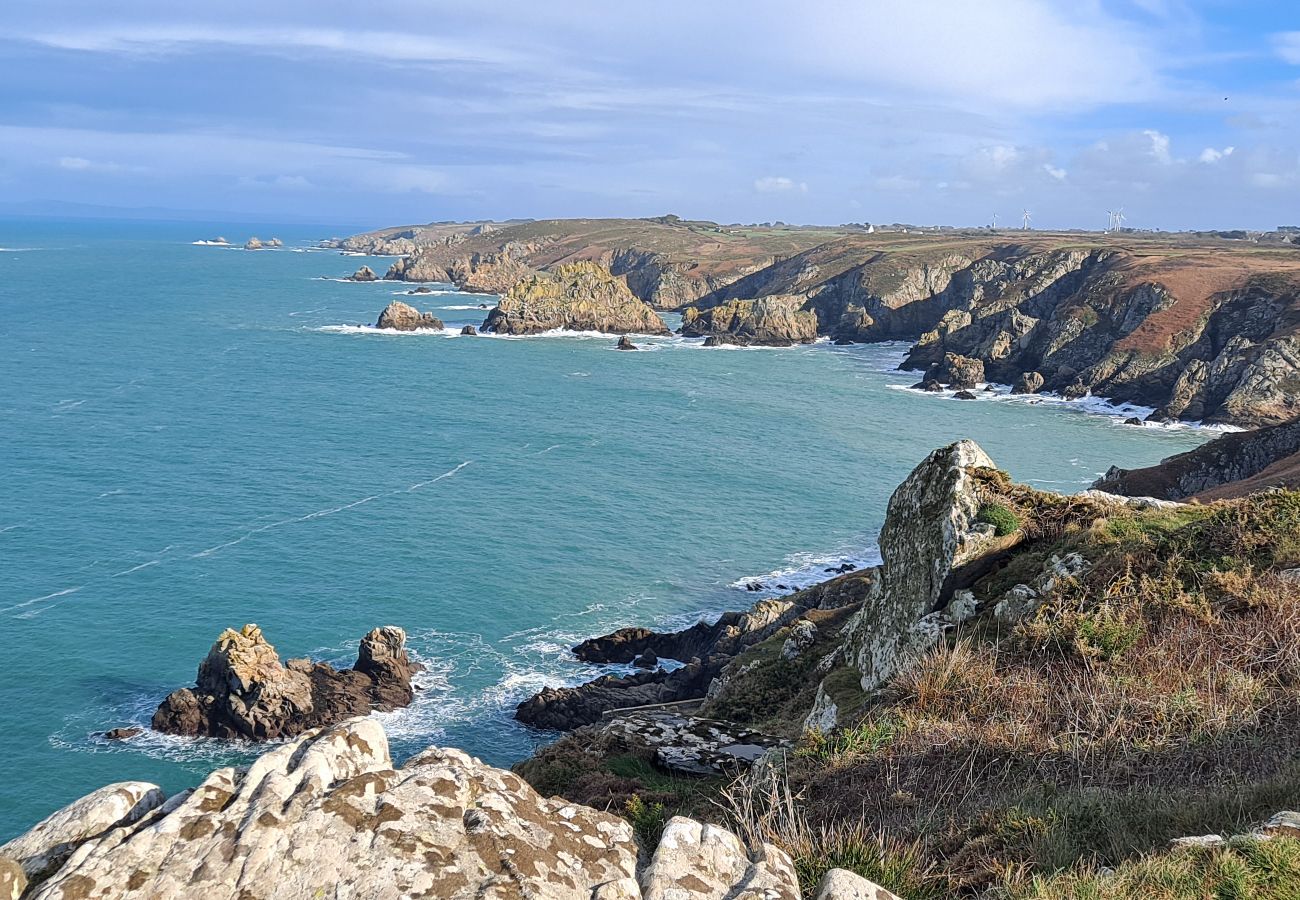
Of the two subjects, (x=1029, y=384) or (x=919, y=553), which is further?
(x=1029, y=384)

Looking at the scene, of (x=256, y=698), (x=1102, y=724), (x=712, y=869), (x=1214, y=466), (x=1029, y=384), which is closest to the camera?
(x=712, y=869)

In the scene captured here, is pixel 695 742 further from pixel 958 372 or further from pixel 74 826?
pixel 958 372

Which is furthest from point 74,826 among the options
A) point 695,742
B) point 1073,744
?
point 695,742

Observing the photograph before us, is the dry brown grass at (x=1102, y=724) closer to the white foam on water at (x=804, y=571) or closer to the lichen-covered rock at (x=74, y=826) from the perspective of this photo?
the lichen-covered rock at (x=74, y=826)

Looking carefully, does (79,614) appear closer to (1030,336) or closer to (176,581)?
(176,581)

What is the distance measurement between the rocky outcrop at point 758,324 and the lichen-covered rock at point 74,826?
134326mm

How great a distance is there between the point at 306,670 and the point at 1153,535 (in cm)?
3121

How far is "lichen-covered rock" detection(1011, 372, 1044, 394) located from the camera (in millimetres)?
102812

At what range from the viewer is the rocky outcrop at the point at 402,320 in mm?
136000

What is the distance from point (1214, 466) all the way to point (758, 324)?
316 feet

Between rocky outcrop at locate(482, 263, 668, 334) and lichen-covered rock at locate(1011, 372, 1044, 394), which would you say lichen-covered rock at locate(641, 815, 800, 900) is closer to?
lichen-covered rock at locate(1011, 372, 1044, 394)

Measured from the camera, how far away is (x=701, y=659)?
120ft

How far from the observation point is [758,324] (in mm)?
141875

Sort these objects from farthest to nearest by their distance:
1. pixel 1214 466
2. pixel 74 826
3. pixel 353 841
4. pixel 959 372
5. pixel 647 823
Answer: pixel 959 372 → pixel 1214 466 → pixel 647 823 → pixel 74 826 → pixel 353 841
